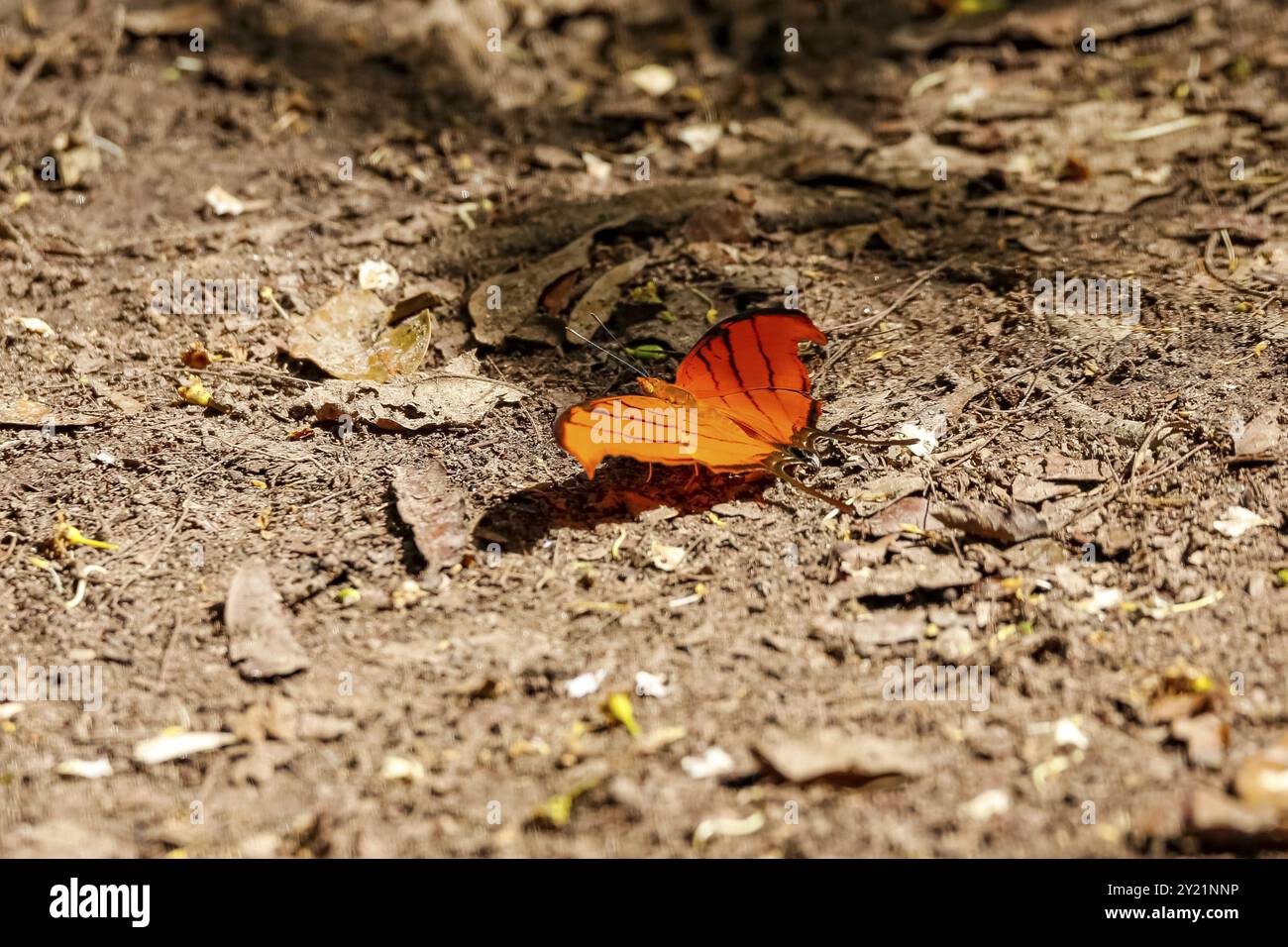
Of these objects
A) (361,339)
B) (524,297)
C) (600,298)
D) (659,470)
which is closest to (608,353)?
(600,298)

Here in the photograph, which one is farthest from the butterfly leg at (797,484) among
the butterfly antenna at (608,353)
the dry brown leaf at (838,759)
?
the dry brown leaf at (838,759)

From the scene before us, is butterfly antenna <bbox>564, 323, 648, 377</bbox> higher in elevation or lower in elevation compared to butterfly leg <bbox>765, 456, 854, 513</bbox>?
higher

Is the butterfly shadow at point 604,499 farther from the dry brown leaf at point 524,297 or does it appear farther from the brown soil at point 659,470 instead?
the dry brown leaf at point 524,297

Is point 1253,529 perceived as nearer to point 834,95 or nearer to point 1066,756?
point 1066,756

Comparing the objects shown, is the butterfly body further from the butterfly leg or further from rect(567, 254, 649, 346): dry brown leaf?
rect(567, 254, 649, 346): dry brown leaf

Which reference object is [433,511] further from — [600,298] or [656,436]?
[600,298]

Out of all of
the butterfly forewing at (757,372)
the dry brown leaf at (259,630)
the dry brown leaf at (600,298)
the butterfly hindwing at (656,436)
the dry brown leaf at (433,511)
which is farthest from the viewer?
the dry brown leaf at (600,298)

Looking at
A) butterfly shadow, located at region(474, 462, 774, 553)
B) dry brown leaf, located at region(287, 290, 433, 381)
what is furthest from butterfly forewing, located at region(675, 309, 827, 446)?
dry brown leaf, located at region(287, 290, 433, 381)

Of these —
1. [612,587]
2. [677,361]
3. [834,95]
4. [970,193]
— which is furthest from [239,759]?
[834,95]

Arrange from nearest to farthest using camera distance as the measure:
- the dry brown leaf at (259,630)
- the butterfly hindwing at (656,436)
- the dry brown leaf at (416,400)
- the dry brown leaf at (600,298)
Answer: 1. the dry brown leaf at (259,630)
2. the butterfly hindwing at (656,436)
3. the dry brown leaf at (416,400)
4. the dry brown leaf at (600,298)
